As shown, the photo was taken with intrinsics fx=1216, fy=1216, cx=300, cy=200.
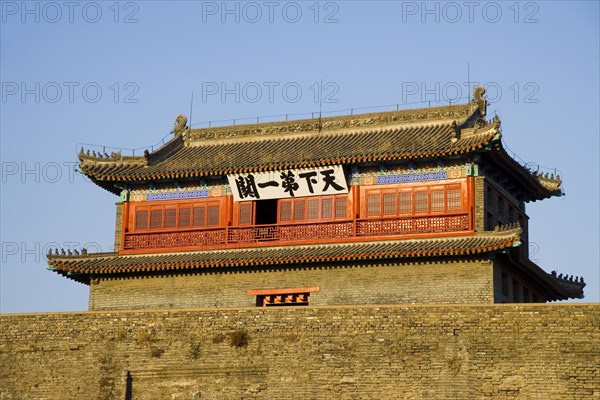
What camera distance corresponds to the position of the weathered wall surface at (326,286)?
1403 inches

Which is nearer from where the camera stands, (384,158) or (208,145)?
(384,158)

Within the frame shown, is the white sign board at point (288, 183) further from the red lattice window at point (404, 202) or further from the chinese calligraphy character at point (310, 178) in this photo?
the red lattice window at point (404, 202)

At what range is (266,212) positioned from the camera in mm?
40719

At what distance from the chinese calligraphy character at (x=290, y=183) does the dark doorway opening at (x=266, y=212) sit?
0.88 meters

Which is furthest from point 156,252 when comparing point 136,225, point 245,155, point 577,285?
point 577,285

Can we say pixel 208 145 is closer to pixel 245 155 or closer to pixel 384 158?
pixel 245 155

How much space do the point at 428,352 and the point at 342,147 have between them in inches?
391

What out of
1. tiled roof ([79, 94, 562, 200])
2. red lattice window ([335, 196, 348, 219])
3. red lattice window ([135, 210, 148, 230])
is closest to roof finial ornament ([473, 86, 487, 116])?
tiled roof ([79, 94, 562, 200])

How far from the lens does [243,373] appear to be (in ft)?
108

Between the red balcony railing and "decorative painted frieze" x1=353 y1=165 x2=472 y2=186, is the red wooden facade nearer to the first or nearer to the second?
the red balcony railing

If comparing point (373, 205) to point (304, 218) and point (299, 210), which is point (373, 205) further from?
point (299, 210)

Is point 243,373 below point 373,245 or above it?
below

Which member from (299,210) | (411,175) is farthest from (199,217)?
(411,175)

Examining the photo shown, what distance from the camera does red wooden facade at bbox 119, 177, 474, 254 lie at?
36750 mm
